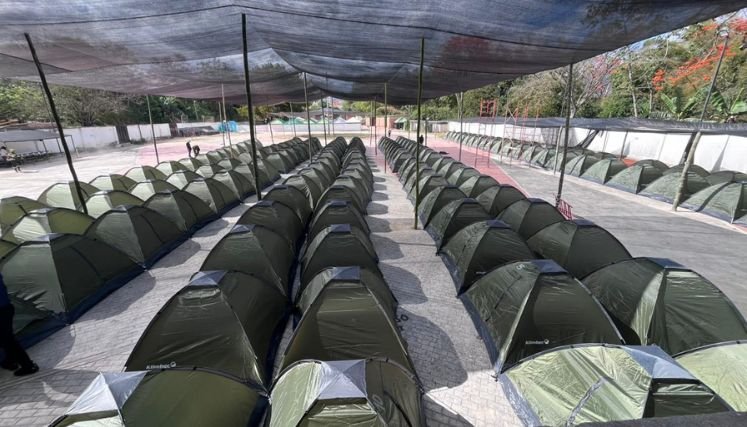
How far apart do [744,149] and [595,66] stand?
26.9 m

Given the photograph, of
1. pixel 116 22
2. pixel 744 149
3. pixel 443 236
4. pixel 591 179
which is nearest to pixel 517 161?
pixel 591 179

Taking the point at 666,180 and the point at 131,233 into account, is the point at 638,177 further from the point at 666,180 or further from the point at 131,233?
the point at 131,233

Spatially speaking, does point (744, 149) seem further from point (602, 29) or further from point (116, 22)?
point (116, 22)

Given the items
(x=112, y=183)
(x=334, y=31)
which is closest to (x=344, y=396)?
(x=334, y=31)

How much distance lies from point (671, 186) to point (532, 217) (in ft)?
41.0

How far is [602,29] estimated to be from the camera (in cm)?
696

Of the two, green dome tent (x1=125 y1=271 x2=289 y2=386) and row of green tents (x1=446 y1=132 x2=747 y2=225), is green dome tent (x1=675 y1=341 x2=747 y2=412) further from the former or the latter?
row of green tents (x1=446 y1=132 x2=747 y2=225)

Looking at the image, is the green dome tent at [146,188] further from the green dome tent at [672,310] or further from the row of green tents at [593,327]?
the green dome tent at [672,310]

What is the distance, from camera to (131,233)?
1027cm

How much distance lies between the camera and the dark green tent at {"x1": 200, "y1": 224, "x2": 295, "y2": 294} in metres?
8.12

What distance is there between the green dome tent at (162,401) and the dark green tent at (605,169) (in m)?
24.8

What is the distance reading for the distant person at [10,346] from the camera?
5.83 metres

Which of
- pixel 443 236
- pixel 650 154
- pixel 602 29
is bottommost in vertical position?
pixel 443 236

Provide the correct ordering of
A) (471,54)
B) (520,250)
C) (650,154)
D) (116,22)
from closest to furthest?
1. (116,22)
2. (520,250)
3. (471,54)
4. (650,154)
